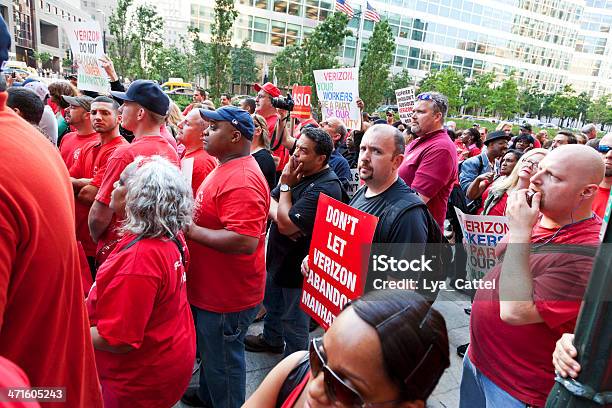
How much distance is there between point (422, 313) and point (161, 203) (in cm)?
144

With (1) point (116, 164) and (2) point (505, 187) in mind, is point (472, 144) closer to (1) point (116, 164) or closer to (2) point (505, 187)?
(2) point (505, 187)

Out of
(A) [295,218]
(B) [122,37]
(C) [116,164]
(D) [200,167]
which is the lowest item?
(A) [295,218]

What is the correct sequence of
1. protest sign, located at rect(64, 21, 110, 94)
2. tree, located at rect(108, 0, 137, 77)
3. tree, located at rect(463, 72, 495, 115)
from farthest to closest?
1. tree, located at rect(463, 72, 495, 115)
2. tree, located at rect(108, 0, 137, 77)
3. protest sign, located at rect(64, 21, 110, 94)

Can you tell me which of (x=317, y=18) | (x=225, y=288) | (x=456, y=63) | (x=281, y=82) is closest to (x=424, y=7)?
(x=456, y=63)

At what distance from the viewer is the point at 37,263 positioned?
3.71ft

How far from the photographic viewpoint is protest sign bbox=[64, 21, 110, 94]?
676 centimetres

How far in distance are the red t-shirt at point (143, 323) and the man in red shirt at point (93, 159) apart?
67.4 inches

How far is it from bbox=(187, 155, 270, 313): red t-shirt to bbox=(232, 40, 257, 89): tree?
51689mm

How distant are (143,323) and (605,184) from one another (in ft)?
13.5

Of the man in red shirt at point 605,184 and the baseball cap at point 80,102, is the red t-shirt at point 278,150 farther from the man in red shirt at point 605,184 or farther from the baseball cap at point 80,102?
the man in red shirt at point 605,184

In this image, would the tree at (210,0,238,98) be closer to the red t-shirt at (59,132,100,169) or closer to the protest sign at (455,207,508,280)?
the red t-shirt at (59,132,100,169)

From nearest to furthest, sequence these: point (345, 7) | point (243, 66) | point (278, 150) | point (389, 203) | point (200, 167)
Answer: point (389, 203), point (200, 167), point (278, 150), point (345, 7), point (243, 66)

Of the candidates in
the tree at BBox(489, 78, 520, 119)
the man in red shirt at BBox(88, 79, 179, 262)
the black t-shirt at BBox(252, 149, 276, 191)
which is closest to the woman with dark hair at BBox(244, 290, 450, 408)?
the man in red shirt at BBox(88, 79, 179, 262)

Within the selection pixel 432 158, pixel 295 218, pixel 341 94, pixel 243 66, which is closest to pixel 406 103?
pixel 341 94
